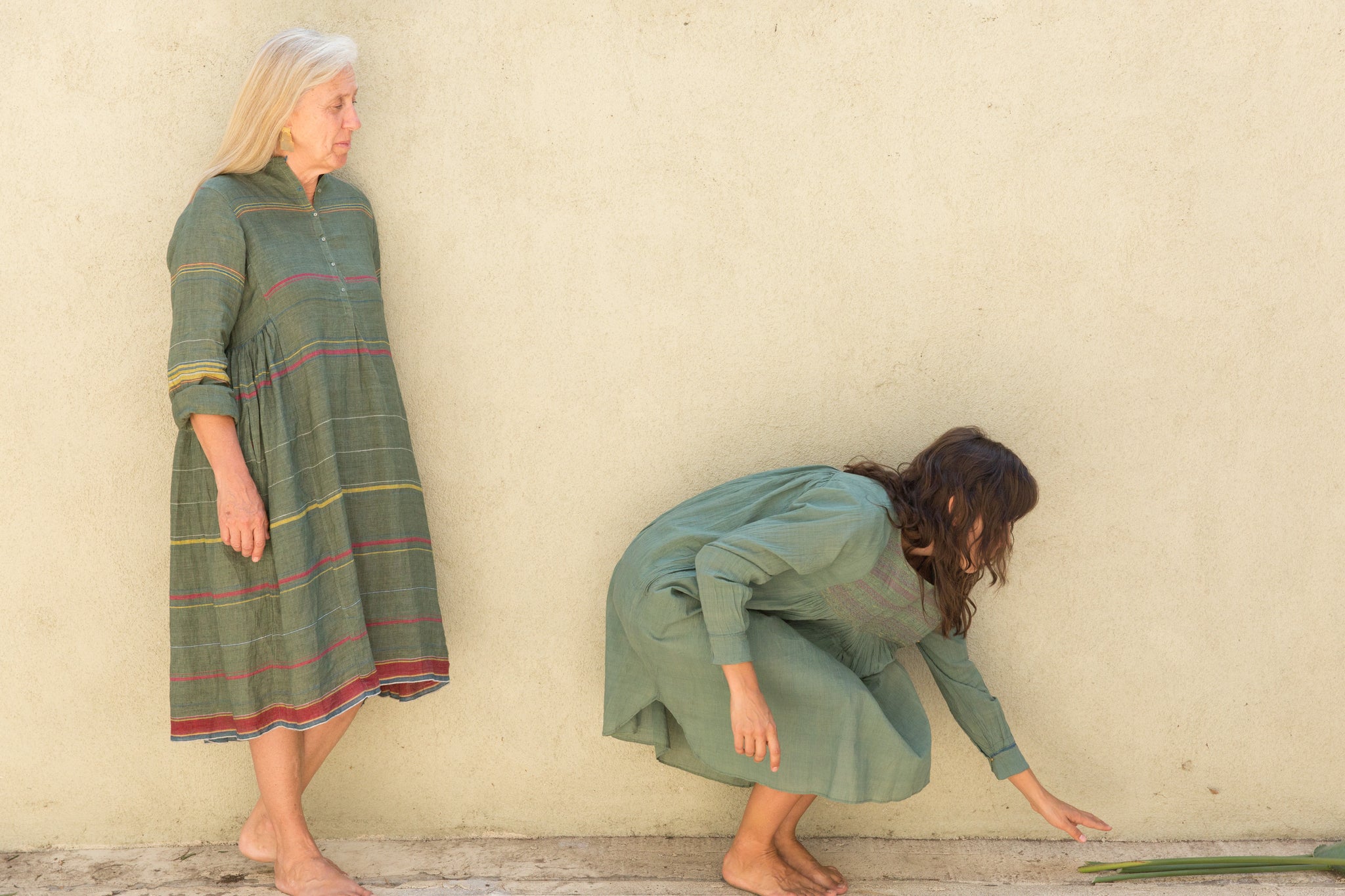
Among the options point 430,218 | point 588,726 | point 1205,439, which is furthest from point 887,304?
point 588,726

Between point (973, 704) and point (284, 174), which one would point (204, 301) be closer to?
point (284, 174)

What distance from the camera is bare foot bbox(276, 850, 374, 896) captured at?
2330 millimetres

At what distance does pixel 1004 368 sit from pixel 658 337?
0.86m

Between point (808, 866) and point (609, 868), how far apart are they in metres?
0.49

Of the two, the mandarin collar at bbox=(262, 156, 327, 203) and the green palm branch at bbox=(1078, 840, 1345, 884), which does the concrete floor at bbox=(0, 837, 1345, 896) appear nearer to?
the green palm branch at bbox=(1078, 840, 1345, 884)

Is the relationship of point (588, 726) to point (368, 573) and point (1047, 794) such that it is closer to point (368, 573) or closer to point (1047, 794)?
point (368, 573)

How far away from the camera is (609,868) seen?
2.55m

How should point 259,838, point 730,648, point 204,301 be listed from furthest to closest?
point 259,838
point 204,301
point 730,648

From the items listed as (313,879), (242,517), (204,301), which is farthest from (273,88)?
(313,879)

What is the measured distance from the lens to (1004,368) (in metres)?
2.54

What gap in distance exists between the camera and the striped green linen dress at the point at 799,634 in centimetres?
209

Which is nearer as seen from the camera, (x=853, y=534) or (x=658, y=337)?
(x=853, y=534)

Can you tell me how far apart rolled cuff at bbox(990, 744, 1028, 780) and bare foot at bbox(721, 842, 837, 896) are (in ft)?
1.57

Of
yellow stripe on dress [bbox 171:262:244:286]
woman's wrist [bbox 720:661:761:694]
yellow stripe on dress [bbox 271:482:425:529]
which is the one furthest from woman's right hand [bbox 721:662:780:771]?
yellow stripe on dress [bbox 171:262:244:286]
